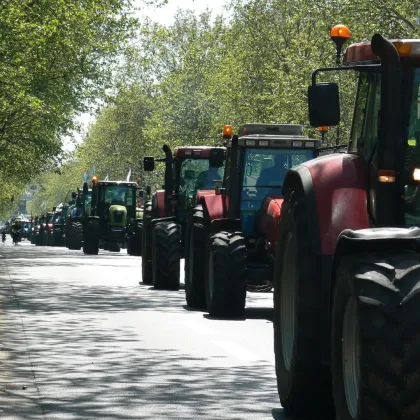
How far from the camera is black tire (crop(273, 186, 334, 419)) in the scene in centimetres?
734

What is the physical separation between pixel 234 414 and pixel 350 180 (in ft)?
5.48

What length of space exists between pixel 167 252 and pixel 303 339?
13.1m

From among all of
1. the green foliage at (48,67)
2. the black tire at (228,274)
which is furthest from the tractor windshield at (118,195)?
the black tire at (228,274)

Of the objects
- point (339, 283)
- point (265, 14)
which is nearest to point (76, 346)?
point (339, 283)

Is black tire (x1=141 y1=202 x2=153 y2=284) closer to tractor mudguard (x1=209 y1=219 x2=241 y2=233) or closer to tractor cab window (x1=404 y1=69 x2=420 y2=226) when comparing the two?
tractor mudguard (x1=209 y1=219 x2=241 y2=233)

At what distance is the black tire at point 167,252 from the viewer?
67.1ft

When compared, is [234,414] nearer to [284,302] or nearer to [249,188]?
[284,302]

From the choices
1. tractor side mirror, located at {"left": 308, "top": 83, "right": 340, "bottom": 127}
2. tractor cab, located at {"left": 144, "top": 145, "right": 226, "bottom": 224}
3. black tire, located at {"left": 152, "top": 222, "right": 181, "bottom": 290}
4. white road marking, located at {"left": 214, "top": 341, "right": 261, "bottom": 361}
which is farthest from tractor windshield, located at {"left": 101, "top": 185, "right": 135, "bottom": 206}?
tractor side mirror, located at {"left": 308, "top": 83, "right": 340, "bottom": 127}

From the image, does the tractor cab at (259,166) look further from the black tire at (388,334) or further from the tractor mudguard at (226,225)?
the black tire at (388,334)

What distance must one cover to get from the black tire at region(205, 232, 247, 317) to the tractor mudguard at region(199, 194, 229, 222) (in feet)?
4.36

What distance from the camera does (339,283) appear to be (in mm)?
6359

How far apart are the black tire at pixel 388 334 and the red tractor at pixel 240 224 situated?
9149 mm

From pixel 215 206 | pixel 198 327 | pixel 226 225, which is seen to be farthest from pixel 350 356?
pixel 215 206

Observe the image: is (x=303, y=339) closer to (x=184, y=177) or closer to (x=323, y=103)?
(x=323, y=103)
